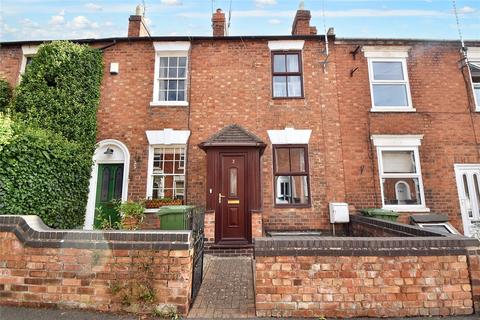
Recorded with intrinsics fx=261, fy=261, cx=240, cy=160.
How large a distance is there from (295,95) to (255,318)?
691 cm

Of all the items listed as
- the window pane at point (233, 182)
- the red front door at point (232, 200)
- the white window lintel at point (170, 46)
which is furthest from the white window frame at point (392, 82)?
the white window lintel at point (170, 46)

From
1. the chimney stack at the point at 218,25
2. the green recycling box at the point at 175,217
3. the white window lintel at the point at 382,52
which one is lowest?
the green recycling box at the point at 175,217

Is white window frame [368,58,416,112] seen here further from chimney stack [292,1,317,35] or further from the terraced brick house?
chimney stack [292,1,317,35]

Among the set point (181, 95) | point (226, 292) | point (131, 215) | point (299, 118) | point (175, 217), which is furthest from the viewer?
point (181, 95)

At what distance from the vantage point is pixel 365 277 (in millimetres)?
3434

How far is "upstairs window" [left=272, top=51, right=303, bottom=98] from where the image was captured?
8.63 metres

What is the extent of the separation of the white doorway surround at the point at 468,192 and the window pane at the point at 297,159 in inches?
192

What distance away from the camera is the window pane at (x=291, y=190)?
7.95 metres

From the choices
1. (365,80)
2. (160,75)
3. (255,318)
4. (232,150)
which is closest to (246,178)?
(232,150)

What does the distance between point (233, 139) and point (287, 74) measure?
3.21m

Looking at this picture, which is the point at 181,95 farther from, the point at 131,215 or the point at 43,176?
the point at 43,176

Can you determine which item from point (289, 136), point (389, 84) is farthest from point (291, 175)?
point (389, 84)

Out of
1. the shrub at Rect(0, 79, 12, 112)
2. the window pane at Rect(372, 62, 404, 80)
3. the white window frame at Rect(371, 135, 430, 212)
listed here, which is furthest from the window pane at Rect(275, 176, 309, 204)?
the shrub at Rect(0, 79, 12, 112)

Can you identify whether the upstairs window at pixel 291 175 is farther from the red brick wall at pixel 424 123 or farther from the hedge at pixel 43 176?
the hedge at pixel 43 176
